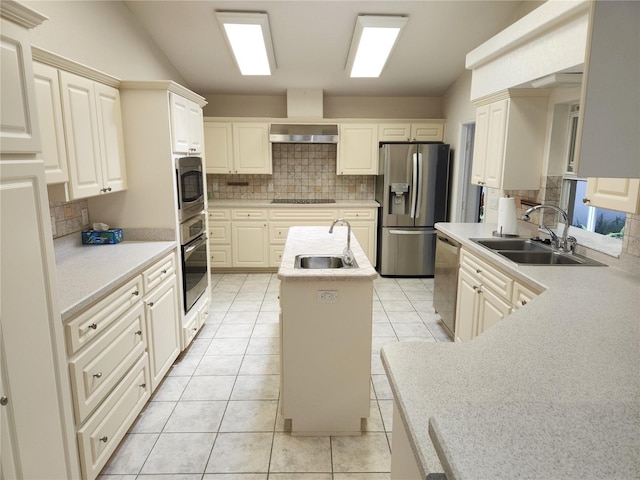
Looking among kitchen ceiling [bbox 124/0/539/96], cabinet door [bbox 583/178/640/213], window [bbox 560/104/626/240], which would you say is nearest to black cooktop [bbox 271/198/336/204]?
kitchen ceiling [bbox 124/0/539/96]

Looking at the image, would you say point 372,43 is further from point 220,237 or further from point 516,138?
point 220,237

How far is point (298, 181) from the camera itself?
5773 mm

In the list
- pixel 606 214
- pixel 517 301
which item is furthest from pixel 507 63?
pixel 517 301

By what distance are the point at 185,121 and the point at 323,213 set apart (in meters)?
2.47

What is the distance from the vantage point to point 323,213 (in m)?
5.29

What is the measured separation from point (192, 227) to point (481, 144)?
2546 millimetres

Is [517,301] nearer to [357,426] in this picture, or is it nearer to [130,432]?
[357,426]

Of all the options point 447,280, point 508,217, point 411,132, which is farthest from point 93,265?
point 411,132

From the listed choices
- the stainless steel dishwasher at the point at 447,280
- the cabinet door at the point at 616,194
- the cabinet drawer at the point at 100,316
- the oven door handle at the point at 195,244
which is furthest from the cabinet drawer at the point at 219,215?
the cabinet door at the point at 616,194

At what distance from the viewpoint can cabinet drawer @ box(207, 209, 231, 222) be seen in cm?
523

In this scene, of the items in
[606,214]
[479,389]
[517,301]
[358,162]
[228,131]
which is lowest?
[517,301]

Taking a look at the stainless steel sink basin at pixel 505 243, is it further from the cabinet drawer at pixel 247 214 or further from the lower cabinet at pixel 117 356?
the cabinet drawer at pixel 247 214

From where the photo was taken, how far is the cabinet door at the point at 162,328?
2.52 meters

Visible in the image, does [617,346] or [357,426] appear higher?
[617,346]
